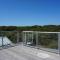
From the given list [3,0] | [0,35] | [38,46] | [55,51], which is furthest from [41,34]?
[3,0]

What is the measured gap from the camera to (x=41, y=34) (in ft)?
31.3

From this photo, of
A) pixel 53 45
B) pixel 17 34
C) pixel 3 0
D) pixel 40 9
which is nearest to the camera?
pixel 53 45

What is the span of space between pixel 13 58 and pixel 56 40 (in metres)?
3.61

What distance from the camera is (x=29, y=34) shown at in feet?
34.7

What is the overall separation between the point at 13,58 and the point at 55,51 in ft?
10.5

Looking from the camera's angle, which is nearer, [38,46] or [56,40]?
[56,40]

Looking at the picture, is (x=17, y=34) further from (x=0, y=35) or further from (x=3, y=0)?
A: (x=3, y=0)

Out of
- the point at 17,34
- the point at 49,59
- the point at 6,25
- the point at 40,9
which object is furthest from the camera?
the point at 6,25

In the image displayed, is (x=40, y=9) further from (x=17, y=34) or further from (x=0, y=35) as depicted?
(x=0, y=35)

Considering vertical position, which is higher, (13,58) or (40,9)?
(40,9)

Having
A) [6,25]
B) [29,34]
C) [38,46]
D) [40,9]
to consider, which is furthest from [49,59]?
[6,25]

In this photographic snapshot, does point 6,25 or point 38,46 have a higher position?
point 6,25

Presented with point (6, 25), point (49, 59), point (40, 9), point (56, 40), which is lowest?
point (49, 59)

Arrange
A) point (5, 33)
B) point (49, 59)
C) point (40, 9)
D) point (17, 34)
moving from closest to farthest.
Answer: point (49, 59) < point (5, 33) < point (17, 34) < point (40, 9)
